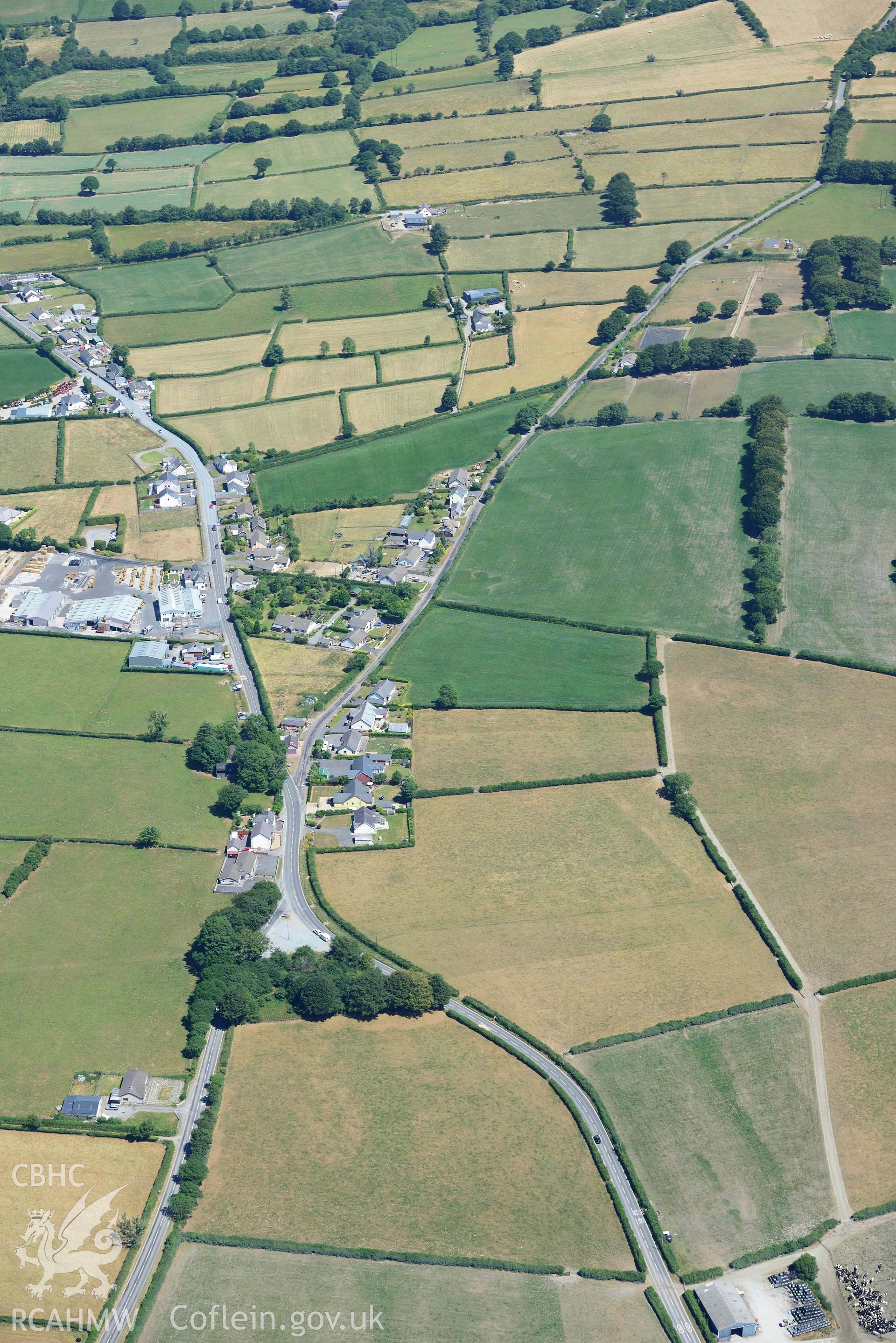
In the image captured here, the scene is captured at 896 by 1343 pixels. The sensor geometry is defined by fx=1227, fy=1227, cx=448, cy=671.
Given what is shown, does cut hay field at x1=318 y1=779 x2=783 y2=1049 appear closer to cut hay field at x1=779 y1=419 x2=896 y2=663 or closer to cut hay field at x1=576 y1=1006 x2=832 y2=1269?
cut hay field at x1=576 y1=1006 x2=832 y2=1269

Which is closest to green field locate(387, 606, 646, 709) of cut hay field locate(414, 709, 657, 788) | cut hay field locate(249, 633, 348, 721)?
cut hay field locate(414, 709, 657, 788)

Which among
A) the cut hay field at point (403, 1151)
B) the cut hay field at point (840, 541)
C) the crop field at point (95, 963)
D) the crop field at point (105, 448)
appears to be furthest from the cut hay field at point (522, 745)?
the crop field at point (105, 448)

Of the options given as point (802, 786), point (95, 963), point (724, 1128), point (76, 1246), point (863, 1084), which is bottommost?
point (76, 1246)

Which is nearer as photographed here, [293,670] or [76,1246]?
[76,1246]

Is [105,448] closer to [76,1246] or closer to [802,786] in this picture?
[802,786]

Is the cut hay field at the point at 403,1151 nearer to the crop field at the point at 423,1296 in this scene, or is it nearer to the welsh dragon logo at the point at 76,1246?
the crop field at the point at 423,1296

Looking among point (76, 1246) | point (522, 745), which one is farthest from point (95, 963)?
point (522, 745)
